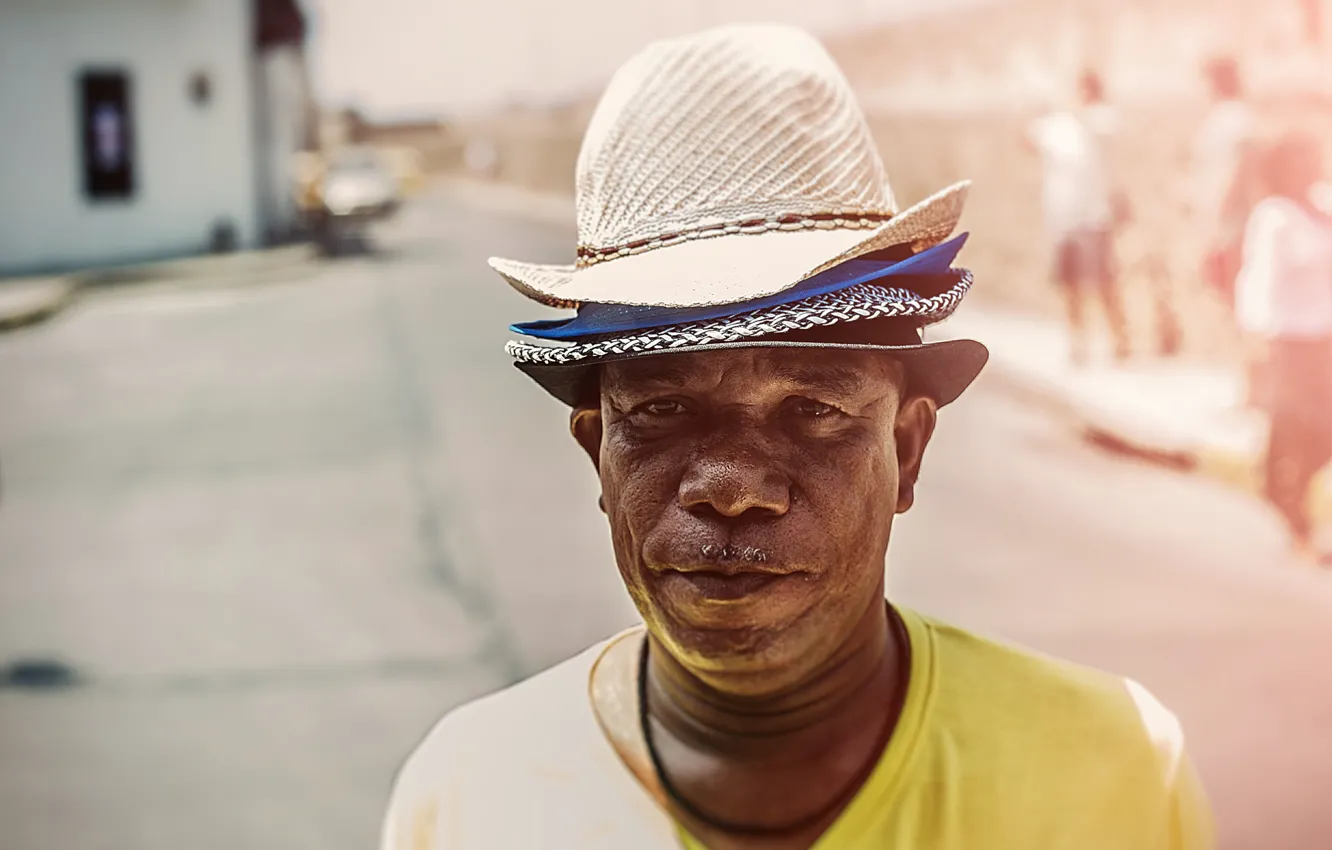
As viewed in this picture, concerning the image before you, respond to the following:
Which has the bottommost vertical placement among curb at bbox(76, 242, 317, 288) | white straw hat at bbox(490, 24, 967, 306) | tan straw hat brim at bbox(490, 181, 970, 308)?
curb at bbox(76, 242, 317, 288)

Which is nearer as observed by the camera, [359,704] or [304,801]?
[304,801]

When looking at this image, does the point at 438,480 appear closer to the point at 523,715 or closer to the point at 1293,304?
the point at 1293,304

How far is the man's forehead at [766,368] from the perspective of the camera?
1219 millimetres

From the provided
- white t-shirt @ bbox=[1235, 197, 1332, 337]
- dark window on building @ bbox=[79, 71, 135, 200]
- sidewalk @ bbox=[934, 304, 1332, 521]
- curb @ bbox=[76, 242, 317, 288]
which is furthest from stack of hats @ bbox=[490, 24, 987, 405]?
dark window on building @ bbox=[79, 71, 135, 200]

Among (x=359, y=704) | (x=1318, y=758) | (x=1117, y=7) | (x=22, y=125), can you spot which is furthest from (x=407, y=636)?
(x=1117, y=7)

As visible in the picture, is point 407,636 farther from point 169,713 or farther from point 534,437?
point 534,437

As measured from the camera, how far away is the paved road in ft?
12.6

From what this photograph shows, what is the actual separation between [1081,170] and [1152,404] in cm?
121

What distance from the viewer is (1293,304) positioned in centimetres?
491

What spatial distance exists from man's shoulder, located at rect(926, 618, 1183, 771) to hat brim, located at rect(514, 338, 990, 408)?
26 centimetres

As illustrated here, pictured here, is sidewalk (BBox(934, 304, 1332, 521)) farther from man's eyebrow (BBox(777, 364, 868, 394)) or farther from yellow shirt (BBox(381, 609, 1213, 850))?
man's eyebrow (BBox(777, 364, 868, 394))

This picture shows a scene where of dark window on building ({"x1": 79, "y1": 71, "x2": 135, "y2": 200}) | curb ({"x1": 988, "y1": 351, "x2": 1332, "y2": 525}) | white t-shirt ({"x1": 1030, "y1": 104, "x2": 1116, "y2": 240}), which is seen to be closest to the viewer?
curb ({"x1": 988, "y1": 351, "x2": 1332, "y2": 525})

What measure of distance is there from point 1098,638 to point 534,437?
3326 millimetres

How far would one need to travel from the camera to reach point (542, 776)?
142 cm
